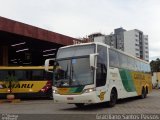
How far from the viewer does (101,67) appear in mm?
16391

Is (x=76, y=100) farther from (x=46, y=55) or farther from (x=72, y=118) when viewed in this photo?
(x=46, y=55)

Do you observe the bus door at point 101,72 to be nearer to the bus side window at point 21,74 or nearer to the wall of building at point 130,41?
the bus side window at point 21,74

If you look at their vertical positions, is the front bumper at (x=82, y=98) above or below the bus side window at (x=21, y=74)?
below

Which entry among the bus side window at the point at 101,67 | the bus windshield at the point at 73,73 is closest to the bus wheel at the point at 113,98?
the bus side window at the point at 101,67

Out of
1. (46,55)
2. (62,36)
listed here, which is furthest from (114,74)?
(46,55)

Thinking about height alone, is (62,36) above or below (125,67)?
above

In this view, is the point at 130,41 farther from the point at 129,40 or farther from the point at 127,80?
the point at 127,80

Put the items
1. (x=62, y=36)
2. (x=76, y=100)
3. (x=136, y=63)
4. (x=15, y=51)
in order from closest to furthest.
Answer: (x=76, y=100) < (x=136, y=63) < (x=62, y=36) < (x=15, y=51)

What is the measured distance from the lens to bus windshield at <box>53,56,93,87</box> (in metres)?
15.6

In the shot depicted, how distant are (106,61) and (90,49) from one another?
1.31 meters

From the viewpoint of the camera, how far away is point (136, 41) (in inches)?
5167

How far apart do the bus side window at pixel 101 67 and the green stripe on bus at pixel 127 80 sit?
9.33 feet

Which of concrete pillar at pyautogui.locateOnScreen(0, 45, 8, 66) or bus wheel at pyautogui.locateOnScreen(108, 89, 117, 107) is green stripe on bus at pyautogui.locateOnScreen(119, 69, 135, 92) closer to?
bus wheel at pyautogui.locateOnScreen(108, 89, 117, 107)

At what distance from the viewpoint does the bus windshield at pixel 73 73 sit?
1558 centimetres
